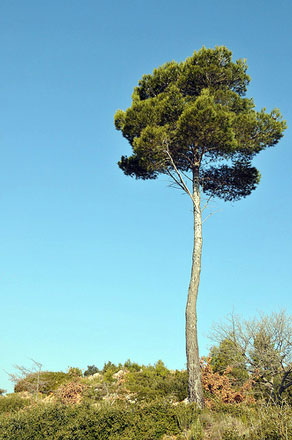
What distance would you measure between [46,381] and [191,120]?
16.6 meters

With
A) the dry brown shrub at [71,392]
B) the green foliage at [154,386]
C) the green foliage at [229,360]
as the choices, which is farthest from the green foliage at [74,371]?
the green foliage at [229,360]

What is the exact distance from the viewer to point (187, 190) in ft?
51.9

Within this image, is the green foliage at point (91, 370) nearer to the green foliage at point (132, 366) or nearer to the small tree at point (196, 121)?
the green foliage at point (132, 366)

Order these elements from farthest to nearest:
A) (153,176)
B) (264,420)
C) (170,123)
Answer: (153,176) < (170,123) < (264,420)

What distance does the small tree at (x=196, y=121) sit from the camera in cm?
1457

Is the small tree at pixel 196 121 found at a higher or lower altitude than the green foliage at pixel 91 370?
higher

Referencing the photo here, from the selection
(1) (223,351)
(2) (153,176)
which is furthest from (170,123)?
(1) (223,351)

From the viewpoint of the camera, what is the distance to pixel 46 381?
2183 cm

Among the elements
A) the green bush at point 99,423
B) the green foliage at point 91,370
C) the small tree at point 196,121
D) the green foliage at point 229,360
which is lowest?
the green bush at point 99,423

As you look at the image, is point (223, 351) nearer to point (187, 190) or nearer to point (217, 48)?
point (187, 190)

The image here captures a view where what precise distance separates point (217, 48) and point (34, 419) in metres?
14.8

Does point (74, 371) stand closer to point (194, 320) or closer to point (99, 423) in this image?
point (194, 320)

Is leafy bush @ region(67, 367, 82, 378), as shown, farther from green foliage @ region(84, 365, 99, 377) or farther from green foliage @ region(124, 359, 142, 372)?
green foliage @ region(84, 365, 99, 377)

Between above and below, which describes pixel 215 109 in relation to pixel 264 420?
above
